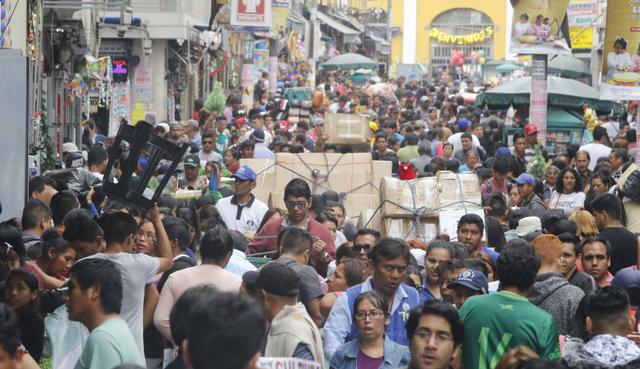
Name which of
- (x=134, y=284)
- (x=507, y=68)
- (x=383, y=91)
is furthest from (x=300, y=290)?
(x=507, y=68)

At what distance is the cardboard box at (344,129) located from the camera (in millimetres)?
18516

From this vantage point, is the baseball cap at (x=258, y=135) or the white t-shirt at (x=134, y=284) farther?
the baseball cap at (x=258, y=135)

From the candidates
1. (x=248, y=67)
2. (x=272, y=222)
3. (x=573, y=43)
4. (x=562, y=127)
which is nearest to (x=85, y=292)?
(x=272, y=222)

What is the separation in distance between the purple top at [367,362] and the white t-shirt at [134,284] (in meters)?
1.15

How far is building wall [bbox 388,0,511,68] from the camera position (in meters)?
95.1

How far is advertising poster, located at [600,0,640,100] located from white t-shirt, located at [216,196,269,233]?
5663mm

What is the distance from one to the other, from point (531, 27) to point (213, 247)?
1492 centimetres

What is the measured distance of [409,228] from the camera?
39.7 feet

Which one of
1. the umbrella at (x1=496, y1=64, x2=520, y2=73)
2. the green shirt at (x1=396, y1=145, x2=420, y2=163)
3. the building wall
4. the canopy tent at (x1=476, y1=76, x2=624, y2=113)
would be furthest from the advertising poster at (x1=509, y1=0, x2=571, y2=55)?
the building wall

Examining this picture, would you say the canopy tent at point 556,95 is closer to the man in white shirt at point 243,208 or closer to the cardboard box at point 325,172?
the cardboard box at point 325,172

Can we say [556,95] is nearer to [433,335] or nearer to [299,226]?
[299,226]

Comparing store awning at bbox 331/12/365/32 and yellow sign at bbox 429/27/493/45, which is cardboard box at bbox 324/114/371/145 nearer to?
store awning at bbox 331/12/365/32

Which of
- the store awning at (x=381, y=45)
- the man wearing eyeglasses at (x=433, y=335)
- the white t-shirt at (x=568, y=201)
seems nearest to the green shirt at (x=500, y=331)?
the man wearing eyeglasses at (x=433, y=335)

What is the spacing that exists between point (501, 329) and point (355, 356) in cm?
71
